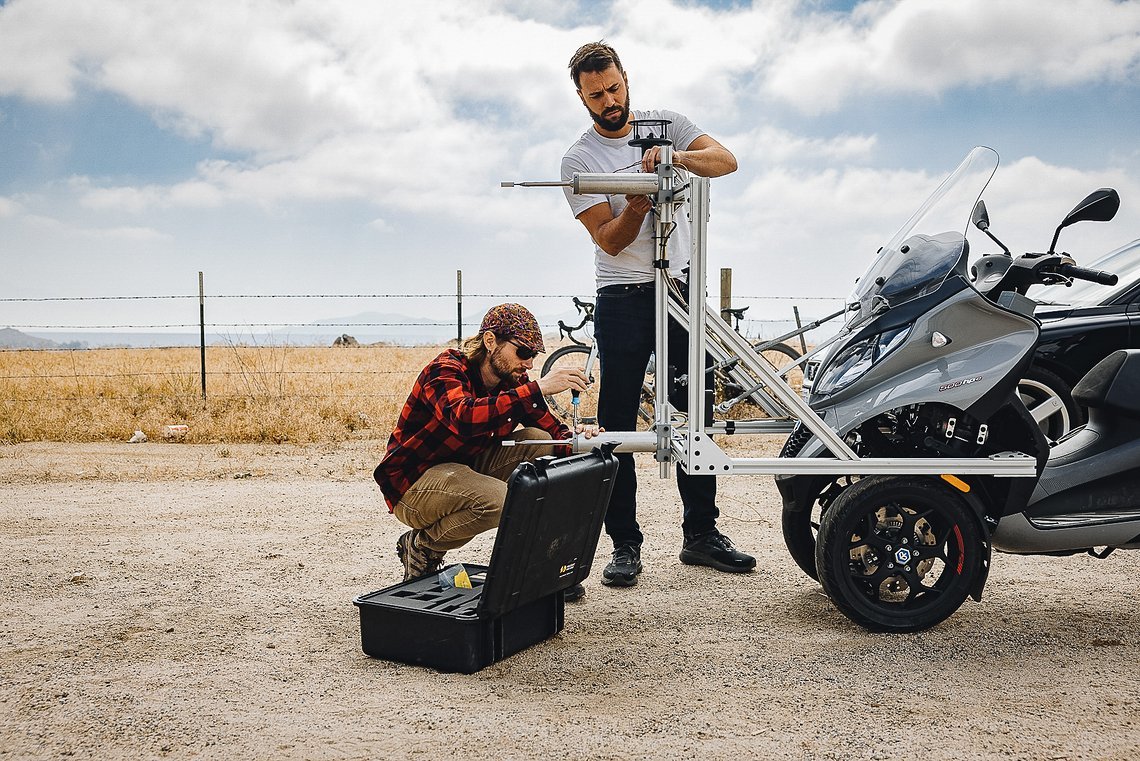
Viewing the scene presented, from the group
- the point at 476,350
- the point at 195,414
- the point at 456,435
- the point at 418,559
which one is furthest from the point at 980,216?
the point at 195,414

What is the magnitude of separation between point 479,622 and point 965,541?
165 centimetres

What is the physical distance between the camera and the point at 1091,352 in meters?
5.76

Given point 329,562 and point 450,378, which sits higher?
point 450,378

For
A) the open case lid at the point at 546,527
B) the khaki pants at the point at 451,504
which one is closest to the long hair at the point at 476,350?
the khaki pants at the point at 451,504

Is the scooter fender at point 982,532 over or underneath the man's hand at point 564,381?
underneath

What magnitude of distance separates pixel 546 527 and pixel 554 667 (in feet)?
1.51

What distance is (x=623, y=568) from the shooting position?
177 inches

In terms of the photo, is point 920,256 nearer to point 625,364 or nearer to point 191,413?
point 625,364

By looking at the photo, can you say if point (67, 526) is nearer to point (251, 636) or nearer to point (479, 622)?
point (251, 636)

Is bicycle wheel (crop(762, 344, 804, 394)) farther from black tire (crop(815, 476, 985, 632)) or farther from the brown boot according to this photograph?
the brown boot

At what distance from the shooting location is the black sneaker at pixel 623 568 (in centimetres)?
446

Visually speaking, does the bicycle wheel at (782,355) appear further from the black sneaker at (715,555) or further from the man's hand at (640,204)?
the man's hand at (640,204)

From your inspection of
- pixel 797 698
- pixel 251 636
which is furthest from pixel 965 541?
pixel 251 636

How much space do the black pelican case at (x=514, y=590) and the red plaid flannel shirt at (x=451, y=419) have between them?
0.29 meters
